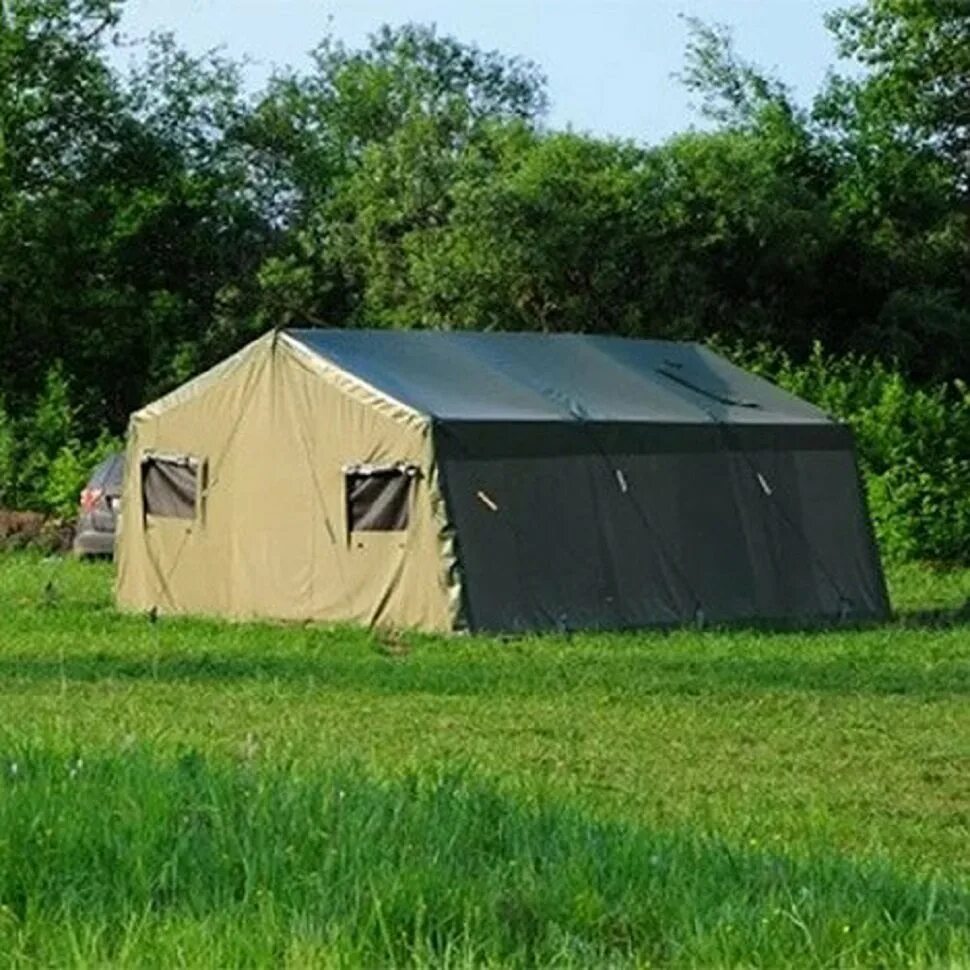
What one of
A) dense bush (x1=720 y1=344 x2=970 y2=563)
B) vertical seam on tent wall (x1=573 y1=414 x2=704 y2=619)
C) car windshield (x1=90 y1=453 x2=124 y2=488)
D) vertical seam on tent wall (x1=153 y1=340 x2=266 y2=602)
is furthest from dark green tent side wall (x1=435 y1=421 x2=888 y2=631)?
car windshield (x1=90 y1=453 x2=124 y2=488)

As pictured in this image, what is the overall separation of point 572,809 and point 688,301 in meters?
27.0

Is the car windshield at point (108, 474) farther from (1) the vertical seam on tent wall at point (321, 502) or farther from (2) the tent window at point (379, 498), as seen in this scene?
(2) the tent window at point (379, 498)

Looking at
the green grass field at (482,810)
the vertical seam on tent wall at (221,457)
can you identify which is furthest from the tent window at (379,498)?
the green grass field at (482,810)

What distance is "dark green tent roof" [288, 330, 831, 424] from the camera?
19453 millimetres

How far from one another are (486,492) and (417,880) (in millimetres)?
12956

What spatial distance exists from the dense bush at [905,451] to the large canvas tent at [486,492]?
228 inches

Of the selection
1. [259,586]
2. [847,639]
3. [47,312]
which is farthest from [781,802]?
[47,312]

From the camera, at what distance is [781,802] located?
1030cm

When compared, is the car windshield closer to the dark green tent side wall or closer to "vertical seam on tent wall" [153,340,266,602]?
"vertical seam on tent wall" [153,340,266,602]

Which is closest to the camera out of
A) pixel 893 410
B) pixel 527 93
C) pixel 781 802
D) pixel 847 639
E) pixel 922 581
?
pixel 781 802

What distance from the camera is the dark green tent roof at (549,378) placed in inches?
766

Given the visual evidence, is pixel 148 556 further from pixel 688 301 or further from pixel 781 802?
pixel 688 301

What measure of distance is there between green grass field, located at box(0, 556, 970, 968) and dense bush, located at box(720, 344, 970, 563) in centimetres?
1087

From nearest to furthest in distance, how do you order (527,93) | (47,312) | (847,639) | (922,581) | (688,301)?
(847,639) < (922,581) < (688,301) < (47,312) < (527,93)
